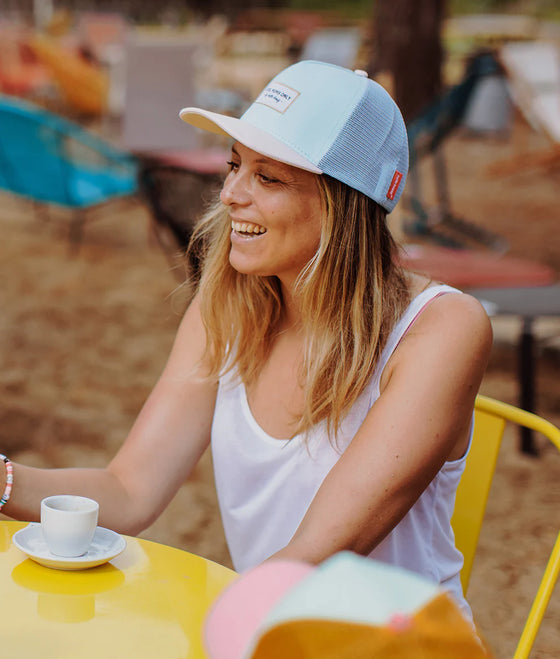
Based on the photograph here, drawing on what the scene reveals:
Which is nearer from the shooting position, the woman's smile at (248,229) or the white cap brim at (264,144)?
the white cap brim at (264,144)

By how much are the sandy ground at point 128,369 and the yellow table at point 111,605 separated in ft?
2.91

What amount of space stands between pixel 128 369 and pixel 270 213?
120 inches

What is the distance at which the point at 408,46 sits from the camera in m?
7.28

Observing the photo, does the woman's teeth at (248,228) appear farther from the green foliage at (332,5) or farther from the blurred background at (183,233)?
the green foliage at (332,5)

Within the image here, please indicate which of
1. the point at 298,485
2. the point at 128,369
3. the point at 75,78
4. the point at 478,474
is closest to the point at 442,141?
the point at 128,369

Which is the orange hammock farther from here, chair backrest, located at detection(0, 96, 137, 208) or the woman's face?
the woman's face

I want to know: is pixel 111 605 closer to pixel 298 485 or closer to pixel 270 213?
pixel 298 485

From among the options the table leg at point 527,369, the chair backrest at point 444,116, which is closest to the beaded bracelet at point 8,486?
the table leg at point 527,369

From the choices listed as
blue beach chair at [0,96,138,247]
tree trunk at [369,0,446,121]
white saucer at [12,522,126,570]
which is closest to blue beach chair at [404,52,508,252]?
tree trunk at [369,0,446,121]

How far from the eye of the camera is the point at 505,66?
22.7ft

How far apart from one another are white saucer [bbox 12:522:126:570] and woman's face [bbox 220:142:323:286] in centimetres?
49

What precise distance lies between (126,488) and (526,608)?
151 cm

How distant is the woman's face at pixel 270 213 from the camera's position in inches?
58.9

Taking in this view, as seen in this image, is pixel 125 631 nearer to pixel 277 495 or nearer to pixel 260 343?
pixel 277 495
